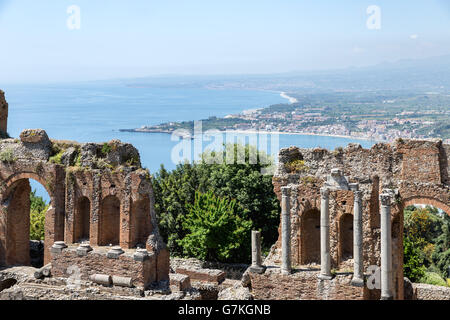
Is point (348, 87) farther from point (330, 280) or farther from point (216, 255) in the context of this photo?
point (330, 280)

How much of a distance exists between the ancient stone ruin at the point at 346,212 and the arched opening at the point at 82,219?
883cm

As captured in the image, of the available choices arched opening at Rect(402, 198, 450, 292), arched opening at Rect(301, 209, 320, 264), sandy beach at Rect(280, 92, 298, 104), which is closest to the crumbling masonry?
arched opening at Rect(301, 209, 320, 264)

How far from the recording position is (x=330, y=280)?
1962 centimetres

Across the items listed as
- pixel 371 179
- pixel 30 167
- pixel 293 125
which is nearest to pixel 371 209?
pixel 371 179

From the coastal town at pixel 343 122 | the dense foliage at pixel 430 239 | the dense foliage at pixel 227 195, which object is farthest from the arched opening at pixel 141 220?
the coastal town at pixel 343 122

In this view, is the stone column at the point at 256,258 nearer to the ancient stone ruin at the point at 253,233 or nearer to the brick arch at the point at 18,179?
the ancient stone ruin at the point at 253,233

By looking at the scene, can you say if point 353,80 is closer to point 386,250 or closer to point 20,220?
point 20,220

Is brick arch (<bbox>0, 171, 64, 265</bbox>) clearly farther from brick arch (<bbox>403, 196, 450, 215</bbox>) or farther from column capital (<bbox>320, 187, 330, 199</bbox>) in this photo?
brick arch (<bbox>403, 196, 450, 215</bbox>)

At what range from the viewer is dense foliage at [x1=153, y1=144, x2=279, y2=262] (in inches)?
1454

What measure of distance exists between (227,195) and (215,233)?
4987mm

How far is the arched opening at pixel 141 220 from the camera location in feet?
78.4

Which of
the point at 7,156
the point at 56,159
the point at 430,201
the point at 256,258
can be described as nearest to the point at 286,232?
the point at 256,258

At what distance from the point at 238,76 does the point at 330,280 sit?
170611 mm

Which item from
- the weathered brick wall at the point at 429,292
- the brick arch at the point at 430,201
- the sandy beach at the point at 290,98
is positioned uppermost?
the sandy beach at the point at 290,98
